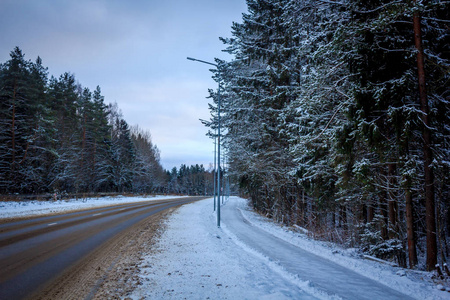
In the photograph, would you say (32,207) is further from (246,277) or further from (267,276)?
(267,276)

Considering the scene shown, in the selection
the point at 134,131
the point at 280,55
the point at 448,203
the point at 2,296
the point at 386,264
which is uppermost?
the point at 134,131

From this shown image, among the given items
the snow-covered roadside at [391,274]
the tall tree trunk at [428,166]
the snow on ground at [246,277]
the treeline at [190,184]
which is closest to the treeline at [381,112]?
the tall tree trunk at [428,166]

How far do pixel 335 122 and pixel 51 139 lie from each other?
98.4 feet

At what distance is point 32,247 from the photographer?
22.7ft

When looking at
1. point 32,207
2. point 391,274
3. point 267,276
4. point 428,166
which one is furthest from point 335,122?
point 32,207

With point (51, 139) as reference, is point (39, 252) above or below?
below

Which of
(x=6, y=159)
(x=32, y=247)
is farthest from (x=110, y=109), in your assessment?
(x=32, y=247)

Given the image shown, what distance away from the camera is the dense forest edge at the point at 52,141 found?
23984mm

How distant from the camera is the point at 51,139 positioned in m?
26.3

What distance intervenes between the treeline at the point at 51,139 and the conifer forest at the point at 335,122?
0.19m

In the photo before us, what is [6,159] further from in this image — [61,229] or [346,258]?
[346,258]

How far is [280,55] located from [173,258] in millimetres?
12272

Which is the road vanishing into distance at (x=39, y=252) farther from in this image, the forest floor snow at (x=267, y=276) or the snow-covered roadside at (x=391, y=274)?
the snow-covered roadside at (x=391, y=274)

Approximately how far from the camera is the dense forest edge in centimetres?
2398
